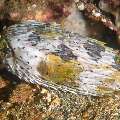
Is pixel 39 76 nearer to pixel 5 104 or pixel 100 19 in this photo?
pixel 5 104

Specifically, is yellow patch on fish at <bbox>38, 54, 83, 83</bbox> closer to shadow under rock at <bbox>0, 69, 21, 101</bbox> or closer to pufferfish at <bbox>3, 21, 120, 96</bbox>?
pufferfish at <bbox>3, 21, 120, 96</bbox>

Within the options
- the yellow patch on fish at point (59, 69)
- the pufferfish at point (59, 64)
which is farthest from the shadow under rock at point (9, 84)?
the yellow patch on fish at point (59, 69)

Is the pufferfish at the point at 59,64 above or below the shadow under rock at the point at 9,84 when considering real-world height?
above

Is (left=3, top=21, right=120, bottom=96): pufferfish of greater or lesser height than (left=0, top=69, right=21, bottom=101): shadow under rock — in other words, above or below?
above

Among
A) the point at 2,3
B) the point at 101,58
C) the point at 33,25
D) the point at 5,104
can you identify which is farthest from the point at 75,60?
the point at 2,3

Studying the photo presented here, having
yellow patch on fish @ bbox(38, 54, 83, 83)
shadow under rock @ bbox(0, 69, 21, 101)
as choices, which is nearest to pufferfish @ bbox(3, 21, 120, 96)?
yellow patch on fish @ bbox(38, 54, 83, 83)

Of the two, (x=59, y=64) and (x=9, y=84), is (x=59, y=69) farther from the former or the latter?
(x=9, y=84)

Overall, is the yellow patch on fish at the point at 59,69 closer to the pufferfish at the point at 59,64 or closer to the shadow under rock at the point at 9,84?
the pufferfish at the point at 59,64

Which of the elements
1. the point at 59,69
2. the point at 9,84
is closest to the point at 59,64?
the point at 59,69
